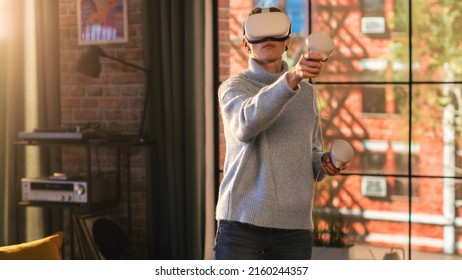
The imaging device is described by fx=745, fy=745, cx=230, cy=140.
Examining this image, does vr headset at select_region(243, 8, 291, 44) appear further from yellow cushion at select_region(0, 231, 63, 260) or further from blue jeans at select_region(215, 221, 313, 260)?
yellow cushion at select_region(0, 231, 63, 260)

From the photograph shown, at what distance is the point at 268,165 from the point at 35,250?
91 cm

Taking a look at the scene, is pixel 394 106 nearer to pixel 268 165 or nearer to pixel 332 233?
pixel 332 233

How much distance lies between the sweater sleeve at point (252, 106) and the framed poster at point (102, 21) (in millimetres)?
2290

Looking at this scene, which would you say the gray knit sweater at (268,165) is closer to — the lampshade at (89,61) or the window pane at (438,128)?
the window pane at (438,128)

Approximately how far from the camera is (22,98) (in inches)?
171

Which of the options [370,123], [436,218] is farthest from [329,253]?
[370,123]

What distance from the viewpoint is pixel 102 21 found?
4.22 meters

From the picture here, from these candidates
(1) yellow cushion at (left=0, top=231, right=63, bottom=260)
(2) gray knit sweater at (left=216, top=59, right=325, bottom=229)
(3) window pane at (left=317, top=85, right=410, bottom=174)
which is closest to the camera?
(2) gray knit sweater at (left=216, top=59, right=325, bottom=229)

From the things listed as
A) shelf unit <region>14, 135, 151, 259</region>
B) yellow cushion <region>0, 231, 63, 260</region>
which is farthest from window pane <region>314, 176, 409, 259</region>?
yellow cushion <region>0, 231, 63, 260</region>

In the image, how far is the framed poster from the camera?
418 cm

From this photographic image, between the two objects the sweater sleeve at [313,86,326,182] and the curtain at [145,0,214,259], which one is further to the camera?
the curtain at [145,0,214,259]

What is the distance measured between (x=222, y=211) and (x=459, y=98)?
82.0 inches

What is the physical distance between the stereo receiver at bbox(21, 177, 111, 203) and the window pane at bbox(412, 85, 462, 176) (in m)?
1.67
